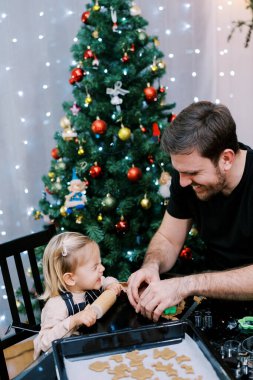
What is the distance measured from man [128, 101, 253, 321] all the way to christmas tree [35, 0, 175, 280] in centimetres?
79

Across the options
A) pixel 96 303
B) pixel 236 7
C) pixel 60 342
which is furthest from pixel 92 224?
pixel 236 7

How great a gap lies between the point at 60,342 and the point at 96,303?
26 cm

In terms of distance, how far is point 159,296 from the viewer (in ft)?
4.65

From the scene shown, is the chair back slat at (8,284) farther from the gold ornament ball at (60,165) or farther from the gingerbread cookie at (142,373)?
the gold ornament ball at (60,165)

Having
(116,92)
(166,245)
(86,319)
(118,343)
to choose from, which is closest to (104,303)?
(86,319)

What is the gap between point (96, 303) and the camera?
1428mm

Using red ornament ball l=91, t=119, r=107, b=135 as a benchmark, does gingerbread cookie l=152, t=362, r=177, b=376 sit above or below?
below

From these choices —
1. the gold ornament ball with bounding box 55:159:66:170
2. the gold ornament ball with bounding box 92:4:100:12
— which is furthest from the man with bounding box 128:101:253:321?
the gold ornament ball with bounding box 92:4:100:12

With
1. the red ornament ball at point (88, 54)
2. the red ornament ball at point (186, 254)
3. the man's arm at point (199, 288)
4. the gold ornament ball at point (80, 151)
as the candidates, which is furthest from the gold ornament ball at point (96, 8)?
the man's arm at point (199, 288)

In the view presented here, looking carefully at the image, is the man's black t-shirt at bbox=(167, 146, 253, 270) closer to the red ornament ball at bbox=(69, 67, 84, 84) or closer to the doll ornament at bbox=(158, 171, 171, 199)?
the doll ornament at bbox=(158, 171, 171, 199)

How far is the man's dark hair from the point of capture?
164 centimetres

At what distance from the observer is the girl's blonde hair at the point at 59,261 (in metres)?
1.64

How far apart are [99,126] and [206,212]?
3.45 ft

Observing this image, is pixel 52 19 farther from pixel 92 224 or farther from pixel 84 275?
pixel 84 275
